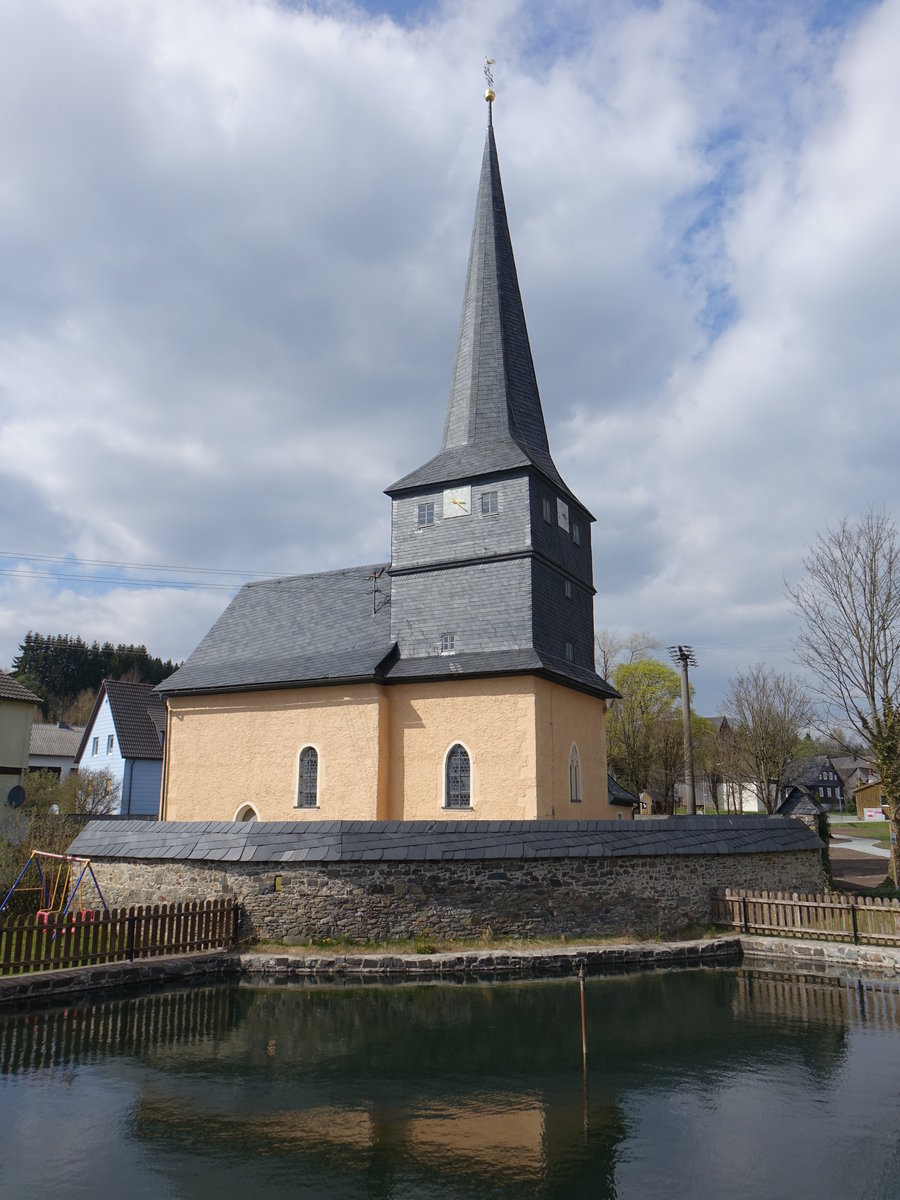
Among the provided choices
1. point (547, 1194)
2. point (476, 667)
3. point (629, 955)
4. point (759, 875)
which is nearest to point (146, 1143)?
point (547, 1194)

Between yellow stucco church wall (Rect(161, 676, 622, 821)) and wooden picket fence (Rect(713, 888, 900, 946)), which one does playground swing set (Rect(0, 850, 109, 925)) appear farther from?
wooden picket fence (Rect(713, 888, 900, 946))

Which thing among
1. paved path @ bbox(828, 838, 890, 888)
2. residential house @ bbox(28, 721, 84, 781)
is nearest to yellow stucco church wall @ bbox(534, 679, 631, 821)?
paved path @ bbox(828, 838, 890, 888)

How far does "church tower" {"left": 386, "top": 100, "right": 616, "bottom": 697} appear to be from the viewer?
22.9 metres

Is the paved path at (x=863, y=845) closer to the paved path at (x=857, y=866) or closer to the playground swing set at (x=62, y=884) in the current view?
the paved path at (x=857, y=866)

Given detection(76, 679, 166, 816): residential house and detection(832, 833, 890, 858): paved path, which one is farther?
detection(832, 833, 890, 858): paved path

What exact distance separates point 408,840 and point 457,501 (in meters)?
10.7

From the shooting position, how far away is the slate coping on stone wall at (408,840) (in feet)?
57.3

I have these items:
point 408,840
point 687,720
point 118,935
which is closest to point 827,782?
point 687,720

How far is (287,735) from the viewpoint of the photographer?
79.0 feet

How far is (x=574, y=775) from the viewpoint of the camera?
78.1ft

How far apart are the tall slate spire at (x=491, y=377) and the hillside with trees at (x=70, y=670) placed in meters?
55.1

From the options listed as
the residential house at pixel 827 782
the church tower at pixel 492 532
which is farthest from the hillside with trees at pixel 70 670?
the residential house at pixel 827 782

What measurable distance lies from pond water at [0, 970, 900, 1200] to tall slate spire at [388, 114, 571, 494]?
14960 millimetres

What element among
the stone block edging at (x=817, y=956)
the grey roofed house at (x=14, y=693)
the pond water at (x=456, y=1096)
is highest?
the grey roofed house at (x=14, y=693)
